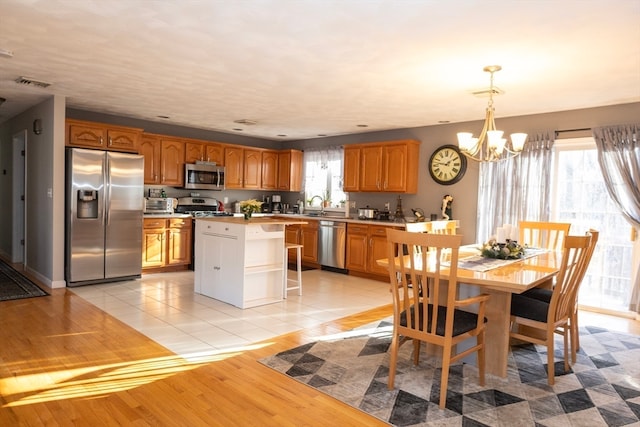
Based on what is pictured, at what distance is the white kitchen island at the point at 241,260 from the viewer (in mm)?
4617

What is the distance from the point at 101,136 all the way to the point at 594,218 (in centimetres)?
627

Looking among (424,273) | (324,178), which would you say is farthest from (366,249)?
(424,273)

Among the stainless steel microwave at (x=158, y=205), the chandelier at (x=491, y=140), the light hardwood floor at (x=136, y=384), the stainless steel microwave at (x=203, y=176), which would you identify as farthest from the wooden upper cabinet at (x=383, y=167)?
the light hardwood floor at (x=136, y=384)

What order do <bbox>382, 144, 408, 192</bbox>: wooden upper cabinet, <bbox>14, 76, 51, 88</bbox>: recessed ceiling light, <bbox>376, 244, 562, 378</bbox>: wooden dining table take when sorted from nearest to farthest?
<bbox>376, 244, 562, 378</bbox>: wooden dining table, <bbox>14, 76, 51, 88</bbox>: recessed ceiling light, <bbox>382, 144, 408, 192</bbox>: wooden upper cabinet

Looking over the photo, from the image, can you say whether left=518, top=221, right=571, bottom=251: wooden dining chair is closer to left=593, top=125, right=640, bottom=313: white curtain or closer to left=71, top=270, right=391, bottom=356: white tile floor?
left=593, top=125, right=640, bottom=313: white curtain

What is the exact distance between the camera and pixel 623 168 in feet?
15.3

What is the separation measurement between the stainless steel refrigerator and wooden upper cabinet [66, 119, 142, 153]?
8.8 inches

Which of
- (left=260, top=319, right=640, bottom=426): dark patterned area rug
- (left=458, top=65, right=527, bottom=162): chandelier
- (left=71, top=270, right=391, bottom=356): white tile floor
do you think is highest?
(left=458, top=65, right=527, bottom=162): chandelier

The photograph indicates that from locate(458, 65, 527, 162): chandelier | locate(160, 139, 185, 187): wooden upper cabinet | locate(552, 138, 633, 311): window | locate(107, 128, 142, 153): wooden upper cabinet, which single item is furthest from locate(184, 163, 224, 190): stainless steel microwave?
locate(552, 138, 633, 311): window

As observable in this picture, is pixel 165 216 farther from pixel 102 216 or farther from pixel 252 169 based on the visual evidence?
pixel 252 169

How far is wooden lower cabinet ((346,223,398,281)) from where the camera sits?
6314 mm

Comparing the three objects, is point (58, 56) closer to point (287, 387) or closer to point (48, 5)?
point (48, 5)

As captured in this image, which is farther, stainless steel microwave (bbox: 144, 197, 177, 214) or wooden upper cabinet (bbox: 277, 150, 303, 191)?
wooden upper cabinet (bbox: 277, 150, 303, 191)

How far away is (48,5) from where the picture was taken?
2619 mm
